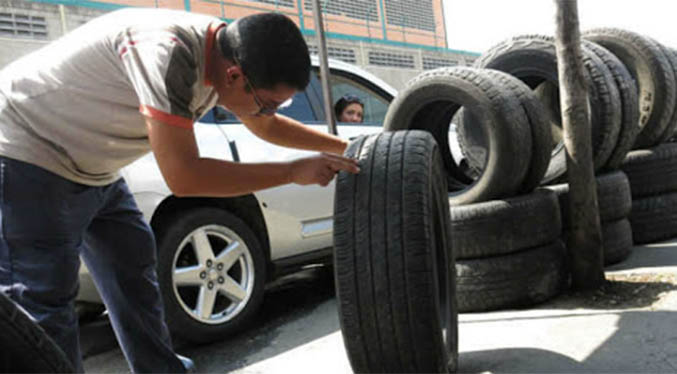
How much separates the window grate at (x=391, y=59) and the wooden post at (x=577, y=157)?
44.9 feet

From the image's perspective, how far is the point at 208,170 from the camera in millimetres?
1576

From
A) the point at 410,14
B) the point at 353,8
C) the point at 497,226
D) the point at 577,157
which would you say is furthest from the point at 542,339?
the point at 410,14

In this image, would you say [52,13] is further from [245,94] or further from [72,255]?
[245,94]

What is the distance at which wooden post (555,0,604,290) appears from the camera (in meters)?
3.07

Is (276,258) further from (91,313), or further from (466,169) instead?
(466,169)

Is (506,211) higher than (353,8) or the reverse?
the reverse

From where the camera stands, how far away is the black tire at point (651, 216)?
4176 millimetres

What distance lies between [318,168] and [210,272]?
5.41 ft

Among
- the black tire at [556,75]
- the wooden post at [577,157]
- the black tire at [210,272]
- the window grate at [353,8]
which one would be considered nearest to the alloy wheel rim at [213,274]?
the black tire at [210,272]

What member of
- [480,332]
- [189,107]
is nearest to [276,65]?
[189,107]

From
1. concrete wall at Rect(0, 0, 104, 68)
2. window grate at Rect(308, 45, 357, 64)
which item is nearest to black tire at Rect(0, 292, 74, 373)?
concrete wall at Rect(0, 0, 104, 68)

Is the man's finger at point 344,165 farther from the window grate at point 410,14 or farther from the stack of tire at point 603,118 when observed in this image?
the window grate at point 410,14

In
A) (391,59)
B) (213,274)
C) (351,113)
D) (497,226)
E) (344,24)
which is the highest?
(344,24)

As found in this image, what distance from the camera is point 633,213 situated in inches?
165
